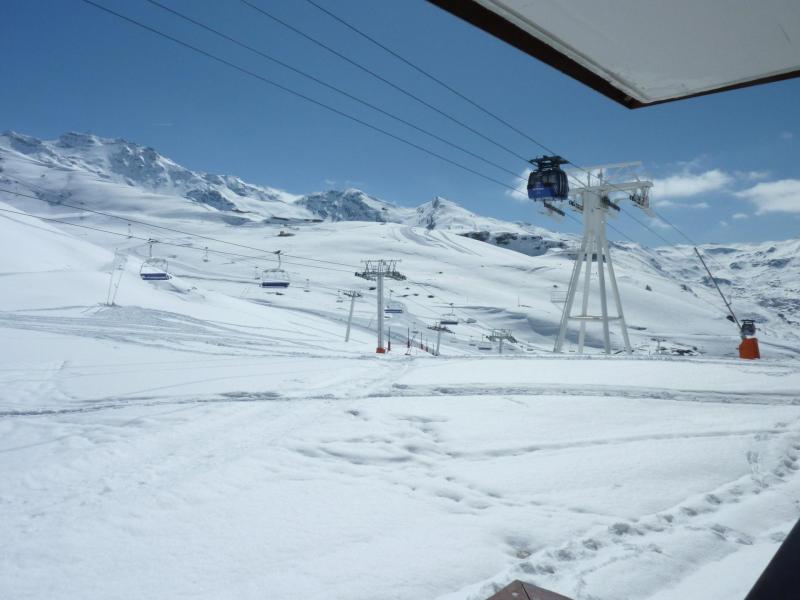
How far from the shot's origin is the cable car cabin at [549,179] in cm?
2223

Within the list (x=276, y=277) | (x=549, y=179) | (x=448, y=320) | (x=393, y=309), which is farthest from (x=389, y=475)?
(x=276, y=277)

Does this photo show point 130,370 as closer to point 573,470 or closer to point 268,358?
point 268,358

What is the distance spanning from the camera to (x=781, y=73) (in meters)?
3.00

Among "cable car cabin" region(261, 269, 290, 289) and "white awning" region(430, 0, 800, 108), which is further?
"cable car cabin" region(261, 269, 290, 289)

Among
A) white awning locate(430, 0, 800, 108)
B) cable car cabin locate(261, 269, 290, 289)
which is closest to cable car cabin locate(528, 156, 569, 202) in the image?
white awning locate(430, 0, 800, 108)

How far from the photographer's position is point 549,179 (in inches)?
878

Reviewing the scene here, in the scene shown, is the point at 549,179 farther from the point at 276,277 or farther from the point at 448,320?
the point at 276,277

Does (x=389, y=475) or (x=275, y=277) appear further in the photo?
(x=275, y=277)

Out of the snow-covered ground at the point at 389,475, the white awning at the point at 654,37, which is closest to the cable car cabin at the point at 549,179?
the snow-covered ground at the point at 389,475

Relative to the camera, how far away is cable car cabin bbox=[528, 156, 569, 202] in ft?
72.9

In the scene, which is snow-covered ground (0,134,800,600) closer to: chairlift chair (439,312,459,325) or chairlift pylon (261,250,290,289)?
chairlift pylon (261,250,290,289)

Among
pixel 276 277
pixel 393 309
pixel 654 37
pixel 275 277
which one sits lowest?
pixel 654 37

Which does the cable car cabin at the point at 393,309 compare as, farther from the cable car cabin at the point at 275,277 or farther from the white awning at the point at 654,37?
the white awning at the point at 654,37

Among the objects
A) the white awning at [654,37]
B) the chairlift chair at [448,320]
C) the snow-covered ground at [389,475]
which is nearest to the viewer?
the white awning at [654,37]
